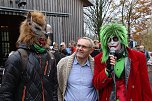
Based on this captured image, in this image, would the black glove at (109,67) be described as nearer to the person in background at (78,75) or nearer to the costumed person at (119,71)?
the costumed person at (119,71)

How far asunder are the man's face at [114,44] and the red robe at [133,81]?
9.0 inches

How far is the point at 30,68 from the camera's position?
133 inches

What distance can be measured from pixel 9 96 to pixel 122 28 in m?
1.69

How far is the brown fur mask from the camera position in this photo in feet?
11.2

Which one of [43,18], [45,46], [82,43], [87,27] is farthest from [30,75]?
[87,27]

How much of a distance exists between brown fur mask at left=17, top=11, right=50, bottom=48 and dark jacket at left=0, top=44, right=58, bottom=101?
13 centimetres

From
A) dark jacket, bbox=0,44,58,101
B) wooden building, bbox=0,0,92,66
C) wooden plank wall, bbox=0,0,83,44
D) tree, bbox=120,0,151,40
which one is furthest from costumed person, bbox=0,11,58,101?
tree, bbox=120,0,151,40

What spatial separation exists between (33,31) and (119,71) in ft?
4.03

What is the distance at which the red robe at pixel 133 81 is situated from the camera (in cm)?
392

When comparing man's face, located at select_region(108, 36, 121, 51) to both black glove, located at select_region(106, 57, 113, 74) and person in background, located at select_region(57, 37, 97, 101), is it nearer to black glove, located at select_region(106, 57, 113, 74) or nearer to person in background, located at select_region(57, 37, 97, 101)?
black glove, located at select_region(106, 57, 113, 74)

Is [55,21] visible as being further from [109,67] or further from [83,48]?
[109,67]

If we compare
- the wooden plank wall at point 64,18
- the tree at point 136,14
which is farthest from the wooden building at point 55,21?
the tree at point 136,14

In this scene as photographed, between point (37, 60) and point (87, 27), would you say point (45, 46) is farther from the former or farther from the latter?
point (87, 27)

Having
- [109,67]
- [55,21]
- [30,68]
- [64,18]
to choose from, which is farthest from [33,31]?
[64,18]
